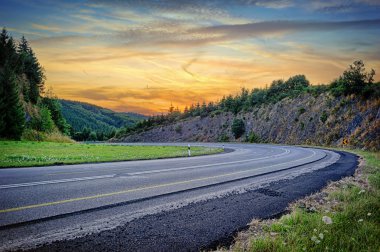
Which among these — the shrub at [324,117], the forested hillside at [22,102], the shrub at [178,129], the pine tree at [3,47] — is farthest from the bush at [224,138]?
the pine tree at [3,47]

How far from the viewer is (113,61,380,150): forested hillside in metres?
38.6

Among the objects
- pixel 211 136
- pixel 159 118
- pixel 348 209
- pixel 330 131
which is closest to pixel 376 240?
pixel 348 209

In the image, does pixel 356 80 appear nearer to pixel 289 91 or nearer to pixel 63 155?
pixel 289 91

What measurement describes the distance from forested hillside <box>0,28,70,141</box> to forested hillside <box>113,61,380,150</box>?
32836mm

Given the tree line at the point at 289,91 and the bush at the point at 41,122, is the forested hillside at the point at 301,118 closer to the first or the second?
the tree line at the point at 289,91

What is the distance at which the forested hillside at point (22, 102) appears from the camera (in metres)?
45.8

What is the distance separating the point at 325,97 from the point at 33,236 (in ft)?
176

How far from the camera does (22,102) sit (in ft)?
194

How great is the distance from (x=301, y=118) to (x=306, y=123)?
239 centimetres

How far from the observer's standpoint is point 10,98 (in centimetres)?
4753

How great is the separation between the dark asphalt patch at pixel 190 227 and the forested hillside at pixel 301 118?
3260cm

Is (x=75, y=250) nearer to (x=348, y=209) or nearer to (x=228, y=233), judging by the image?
(x=228, y=233)

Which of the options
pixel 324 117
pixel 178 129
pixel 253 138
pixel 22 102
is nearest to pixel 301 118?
pixel 324 117

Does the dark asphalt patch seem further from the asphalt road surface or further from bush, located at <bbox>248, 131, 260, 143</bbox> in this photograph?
bush, located at <bbox>248, 131, 260, 143</bbox>
